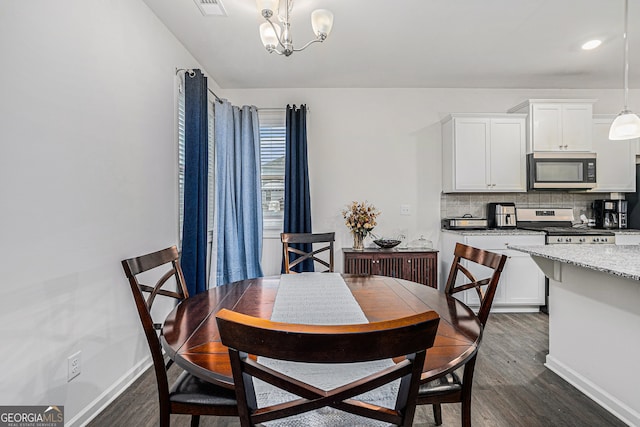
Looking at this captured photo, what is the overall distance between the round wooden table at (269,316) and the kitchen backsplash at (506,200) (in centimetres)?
236

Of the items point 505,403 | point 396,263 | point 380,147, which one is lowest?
point 505,403

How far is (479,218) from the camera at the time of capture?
389 centimetres

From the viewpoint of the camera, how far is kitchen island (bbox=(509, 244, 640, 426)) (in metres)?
1.71

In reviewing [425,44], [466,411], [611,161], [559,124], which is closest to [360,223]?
[425,44]

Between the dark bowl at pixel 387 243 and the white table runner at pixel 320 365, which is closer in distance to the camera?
the white table runner at pixel 320 365

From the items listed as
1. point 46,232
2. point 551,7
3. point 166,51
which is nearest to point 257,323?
point 46,232

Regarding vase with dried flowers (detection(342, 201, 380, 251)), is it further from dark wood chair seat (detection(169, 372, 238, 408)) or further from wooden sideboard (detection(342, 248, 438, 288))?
dark wood chair seat (detection(169, 372, 238, 408))

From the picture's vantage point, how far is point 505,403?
6.39 feet

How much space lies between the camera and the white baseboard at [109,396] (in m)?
1.70

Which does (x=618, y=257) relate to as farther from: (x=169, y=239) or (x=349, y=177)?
(x=169, y=239)

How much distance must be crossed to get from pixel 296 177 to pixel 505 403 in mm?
2754

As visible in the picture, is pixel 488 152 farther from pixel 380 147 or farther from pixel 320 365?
pixel 320 365

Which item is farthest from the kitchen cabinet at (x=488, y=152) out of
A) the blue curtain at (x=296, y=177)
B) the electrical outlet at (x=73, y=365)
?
the electrical outlet at (x=73, y=365)

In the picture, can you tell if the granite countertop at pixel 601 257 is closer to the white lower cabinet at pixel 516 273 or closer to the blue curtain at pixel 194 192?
the white lower cabinet at pixel 516 273
